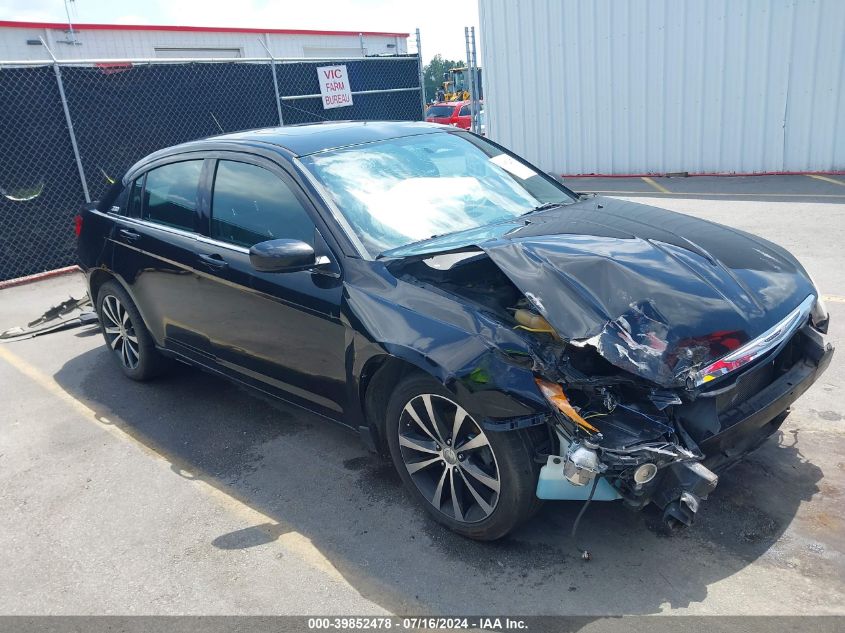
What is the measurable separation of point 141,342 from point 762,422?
4.10 meters

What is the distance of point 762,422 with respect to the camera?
10.2ft

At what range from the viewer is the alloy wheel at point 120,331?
5422mm

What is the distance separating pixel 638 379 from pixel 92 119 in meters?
9.26

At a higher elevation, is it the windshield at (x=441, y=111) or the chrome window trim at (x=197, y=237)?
the chrome window trim at (x=197, y=237)

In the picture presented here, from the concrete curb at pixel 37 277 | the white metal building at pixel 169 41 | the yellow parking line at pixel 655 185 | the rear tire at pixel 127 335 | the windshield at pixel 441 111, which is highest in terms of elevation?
the white metal building at pixel 169 41

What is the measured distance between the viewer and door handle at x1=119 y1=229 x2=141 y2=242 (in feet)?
16.5

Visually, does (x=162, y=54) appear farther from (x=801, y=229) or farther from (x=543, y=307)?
(x=543, y=307)

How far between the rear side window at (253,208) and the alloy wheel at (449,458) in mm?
1118

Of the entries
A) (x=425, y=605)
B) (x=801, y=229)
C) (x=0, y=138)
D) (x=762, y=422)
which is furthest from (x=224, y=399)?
(x=801, y=229)

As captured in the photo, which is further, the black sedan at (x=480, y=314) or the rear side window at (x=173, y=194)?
the rear side window at (x=173, y=194)

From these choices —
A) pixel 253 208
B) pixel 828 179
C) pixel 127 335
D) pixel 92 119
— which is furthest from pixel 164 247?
pixel 828 179

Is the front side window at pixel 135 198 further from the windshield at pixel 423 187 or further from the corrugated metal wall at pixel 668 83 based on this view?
the corrugated metal wall at pixel 668 83

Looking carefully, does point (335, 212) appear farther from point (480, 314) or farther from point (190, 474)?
point (190, 474)

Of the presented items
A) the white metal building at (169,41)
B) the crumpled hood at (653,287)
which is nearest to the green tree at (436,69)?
the white metal building at (169,41)
